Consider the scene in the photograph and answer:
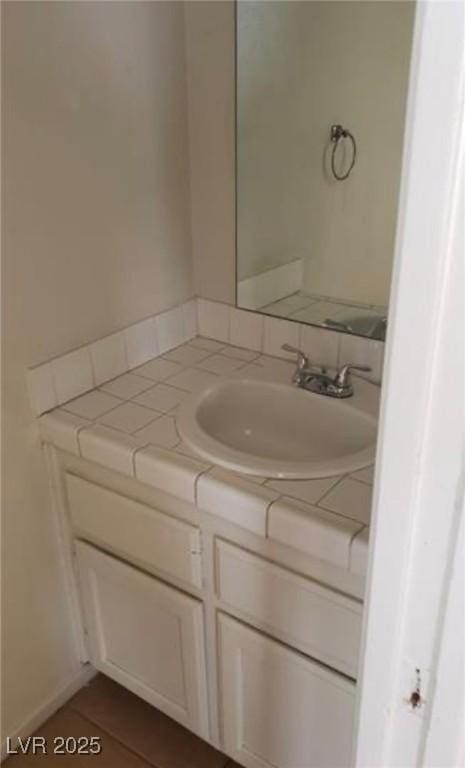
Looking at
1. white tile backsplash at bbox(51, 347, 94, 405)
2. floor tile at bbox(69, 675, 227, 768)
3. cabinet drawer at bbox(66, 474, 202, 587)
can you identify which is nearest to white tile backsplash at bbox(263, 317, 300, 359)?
white tile backsplash at bbox(51, 347, 94, 405)

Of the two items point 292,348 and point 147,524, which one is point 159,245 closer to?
point 292,348

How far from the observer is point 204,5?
4.75ft

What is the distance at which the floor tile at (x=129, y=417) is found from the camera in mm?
1329

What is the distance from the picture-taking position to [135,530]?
1.31 metres

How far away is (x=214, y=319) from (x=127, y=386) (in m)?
0.34

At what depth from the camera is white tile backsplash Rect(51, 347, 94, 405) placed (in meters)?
1.40

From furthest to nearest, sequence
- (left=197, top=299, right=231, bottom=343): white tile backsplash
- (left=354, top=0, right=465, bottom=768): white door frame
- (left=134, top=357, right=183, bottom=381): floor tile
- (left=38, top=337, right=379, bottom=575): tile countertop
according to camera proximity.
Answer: (left=197, top=299, right=231, bottom=343): white tile backsplash < (left=134, top=357, right=183, bottom=381): floor tile < (left=38, top=337, right=379, bottom=575): tile countertop < (left=354, top=0, right=465, bottom=768): white door frame

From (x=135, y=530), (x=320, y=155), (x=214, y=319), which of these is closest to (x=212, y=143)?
(x=320, y=155)

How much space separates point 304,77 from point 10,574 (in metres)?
1.30

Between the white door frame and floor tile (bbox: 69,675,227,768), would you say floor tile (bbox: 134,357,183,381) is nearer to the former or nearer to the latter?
floor tile (bbox: 69,675,227,768)

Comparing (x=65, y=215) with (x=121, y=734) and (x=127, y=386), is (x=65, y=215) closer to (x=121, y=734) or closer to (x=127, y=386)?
(x=127, y=386)

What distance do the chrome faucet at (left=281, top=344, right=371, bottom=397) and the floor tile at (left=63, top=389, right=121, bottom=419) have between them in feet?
1.38

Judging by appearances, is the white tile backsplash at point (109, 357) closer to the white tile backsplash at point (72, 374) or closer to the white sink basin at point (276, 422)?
the white tile backsplash at point (72, 374)

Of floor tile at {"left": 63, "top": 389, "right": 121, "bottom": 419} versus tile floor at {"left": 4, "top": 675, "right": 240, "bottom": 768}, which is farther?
tile floor at {"left": 4, "top": 675, "right": 240, "bottom": 768}
